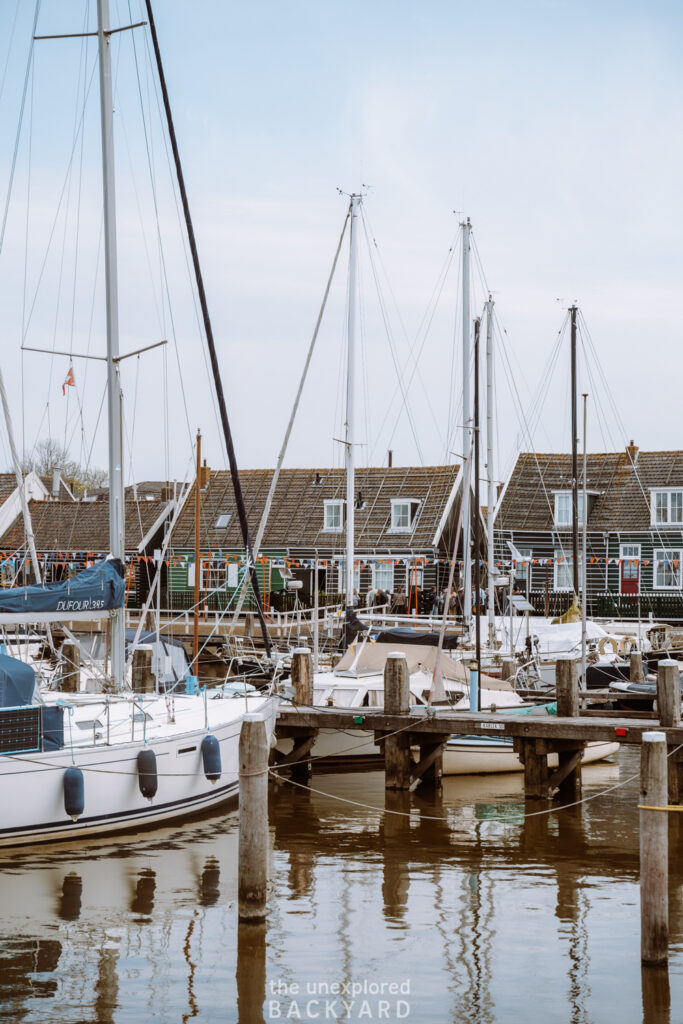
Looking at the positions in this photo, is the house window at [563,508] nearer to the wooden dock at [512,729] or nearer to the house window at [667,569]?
the house window at [667,569]

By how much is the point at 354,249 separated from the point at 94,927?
23.2 m

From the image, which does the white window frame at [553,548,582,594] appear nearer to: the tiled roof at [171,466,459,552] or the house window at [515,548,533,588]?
the house window at [515,548,533,588]

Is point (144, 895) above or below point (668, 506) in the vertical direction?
below

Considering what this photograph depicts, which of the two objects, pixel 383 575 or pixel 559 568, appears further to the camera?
pixel 559 568

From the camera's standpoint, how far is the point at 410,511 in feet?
153

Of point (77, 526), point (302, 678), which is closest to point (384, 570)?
point (77, 526)

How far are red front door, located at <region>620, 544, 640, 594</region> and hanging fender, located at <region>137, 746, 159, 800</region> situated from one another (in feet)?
113

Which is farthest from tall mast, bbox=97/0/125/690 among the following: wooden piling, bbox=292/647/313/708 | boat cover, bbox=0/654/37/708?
wooden piling, bbox=292/647/313/708

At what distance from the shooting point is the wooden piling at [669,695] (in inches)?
691

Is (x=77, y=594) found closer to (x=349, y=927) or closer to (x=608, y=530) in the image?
(x=349, y=927)

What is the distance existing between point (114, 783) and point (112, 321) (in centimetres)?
767

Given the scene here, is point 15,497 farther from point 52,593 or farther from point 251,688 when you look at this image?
point 52,593

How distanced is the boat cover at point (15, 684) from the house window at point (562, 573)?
34371 mm

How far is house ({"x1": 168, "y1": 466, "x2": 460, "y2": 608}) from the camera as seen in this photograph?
45.6 m
